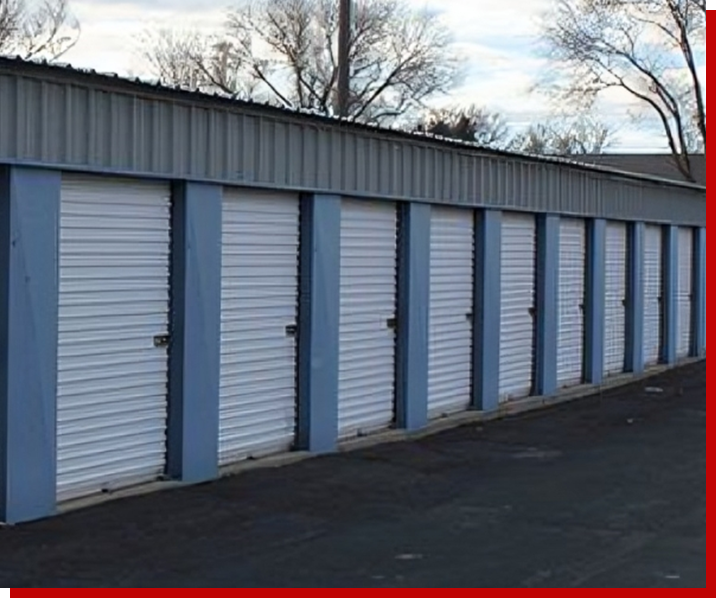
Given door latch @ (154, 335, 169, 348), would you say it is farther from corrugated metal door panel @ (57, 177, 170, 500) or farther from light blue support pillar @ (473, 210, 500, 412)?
light blue support pillar @ (473, 210, 500, 412)

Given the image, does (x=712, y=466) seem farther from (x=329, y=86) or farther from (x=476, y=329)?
(x=329, y=86)

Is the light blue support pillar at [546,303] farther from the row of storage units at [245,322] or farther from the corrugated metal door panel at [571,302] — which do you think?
the corrugated metal door panel at [571,302]

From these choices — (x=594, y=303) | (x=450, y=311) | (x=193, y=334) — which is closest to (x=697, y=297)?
(x=594, y=303)

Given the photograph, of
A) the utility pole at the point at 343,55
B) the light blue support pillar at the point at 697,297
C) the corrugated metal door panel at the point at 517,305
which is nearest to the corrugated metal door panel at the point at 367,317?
the corrugated metal door panel at the point at 517,305

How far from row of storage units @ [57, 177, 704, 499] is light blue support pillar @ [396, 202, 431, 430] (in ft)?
0.41

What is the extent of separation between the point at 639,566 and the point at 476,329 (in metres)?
10.9

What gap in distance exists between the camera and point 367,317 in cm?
1786

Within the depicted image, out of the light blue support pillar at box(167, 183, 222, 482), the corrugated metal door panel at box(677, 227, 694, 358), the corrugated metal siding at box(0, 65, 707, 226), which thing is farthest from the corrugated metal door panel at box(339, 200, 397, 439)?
the corrugated metal door panel at box(677, 227, 694, 358)

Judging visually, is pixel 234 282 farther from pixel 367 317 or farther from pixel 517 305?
pixel 517 305

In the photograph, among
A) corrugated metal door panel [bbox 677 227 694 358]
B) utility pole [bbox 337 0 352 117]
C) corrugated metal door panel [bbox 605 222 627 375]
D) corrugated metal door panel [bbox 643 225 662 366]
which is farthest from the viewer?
corrugated metal door panel [bbox 677 227 694 358]

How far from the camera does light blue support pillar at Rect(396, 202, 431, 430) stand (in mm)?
18578

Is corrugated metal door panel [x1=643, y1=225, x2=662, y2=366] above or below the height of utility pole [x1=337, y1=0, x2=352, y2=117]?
below

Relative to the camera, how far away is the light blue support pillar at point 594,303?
25.7 metres

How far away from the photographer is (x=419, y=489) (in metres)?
14.0
